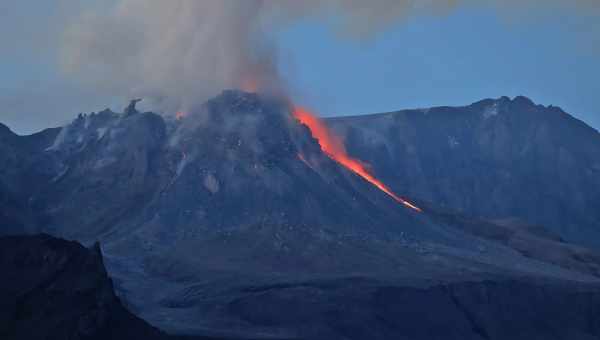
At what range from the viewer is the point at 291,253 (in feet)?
536

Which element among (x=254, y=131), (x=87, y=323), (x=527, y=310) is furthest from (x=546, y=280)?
(x=87, y=323)

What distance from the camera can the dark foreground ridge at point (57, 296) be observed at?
100m

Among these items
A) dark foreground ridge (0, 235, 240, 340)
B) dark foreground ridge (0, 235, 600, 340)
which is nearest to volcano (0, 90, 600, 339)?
dark foreground ridge (0, 235, 600, 340)

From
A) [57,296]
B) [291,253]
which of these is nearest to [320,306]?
[291,253]

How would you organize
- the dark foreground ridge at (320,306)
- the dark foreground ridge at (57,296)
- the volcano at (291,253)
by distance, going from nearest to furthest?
the dark foreground ridge at (57,296)
the dark foreground ridge at (320,306)
the volcano at (291,253)

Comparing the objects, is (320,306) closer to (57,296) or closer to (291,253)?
(291,253)

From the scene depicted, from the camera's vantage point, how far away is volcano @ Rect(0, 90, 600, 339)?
14425 centimetres

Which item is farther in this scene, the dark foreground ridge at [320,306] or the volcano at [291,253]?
the volcano at [291,253]

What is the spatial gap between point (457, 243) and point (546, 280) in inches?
742

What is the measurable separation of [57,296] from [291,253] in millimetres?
61371

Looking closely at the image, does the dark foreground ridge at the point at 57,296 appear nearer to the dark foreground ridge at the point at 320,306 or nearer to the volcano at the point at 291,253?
the dark foreground ridge at the point at 320,306

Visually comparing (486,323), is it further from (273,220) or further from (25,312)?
(25,312)

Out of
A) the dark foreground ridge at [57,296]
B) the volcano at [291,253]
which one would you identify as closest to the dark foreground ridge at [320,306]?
the dark foreground ridge at [57,296]

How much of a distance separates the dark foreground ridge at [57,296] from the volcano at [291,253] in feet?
67.2
